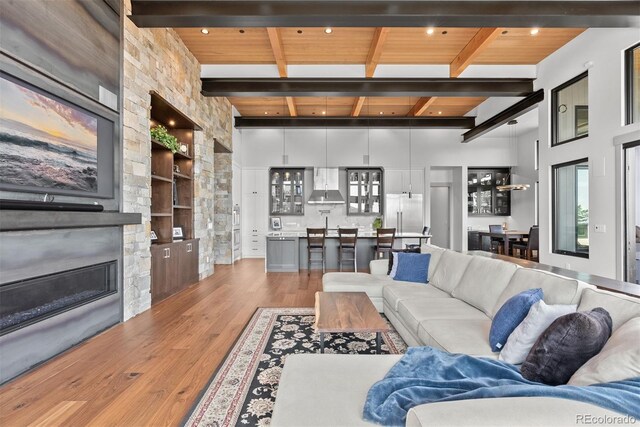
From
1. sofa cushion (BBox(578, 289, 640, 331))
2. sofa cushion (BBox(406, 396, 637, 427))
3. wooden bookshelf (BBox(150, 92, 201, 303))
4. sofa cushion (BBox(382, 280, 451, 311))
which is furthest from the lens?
wooden bookshelf (BBox(150, 92, 201, 303))

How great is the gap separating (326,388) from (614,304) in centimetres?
147

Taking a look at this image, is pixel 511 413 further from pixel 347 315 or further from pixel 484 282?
pixel 484 282

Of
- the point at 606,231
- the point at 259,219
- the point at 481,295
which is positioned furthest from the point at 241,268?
the point at 606,231

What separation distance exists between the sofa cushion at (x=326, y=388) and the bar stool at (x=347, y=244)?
16.0 ft

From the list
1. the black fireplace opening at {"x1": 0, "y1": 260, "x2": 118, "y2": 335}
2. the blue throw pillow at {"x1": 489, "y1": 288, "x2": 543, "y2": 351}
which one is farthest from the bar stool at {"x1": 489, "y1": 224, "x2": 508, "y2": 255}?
the black fireplace opening at {"x1": 0, "y1": 260, "x2": 118, "y2": 335}

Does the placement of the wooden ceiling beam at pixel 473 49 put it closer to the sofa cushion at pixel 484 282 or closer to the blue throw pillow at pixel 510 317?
the sofa cushion at pixel 484 282

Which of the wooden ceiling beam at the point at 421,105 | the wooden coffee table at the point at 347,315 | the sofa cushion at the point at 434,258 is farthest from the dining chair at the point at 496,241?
the wooden coffee table at the point at 347,315

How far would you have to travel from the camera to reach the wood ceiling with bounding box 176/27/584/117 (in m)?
4.73

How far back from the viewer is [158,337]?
10.7ft

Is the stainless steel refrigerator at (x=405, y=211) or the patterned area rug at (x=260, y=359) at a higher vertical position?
the stainless steel refrigerator at (x=405, y=211)

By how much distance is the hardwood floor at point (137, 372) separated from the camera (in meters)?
2.01

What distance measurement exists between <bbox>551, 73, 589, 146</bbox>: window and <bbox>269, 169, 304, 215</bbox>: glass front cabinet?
5.92 meters

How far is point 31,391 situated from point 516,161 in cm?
1082

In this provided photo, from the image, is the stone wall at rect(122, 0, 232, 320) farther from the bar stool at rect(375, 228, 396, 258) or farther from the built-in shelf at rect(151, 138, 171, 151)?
the bar stool at rect(375, 228, 396, 258)
